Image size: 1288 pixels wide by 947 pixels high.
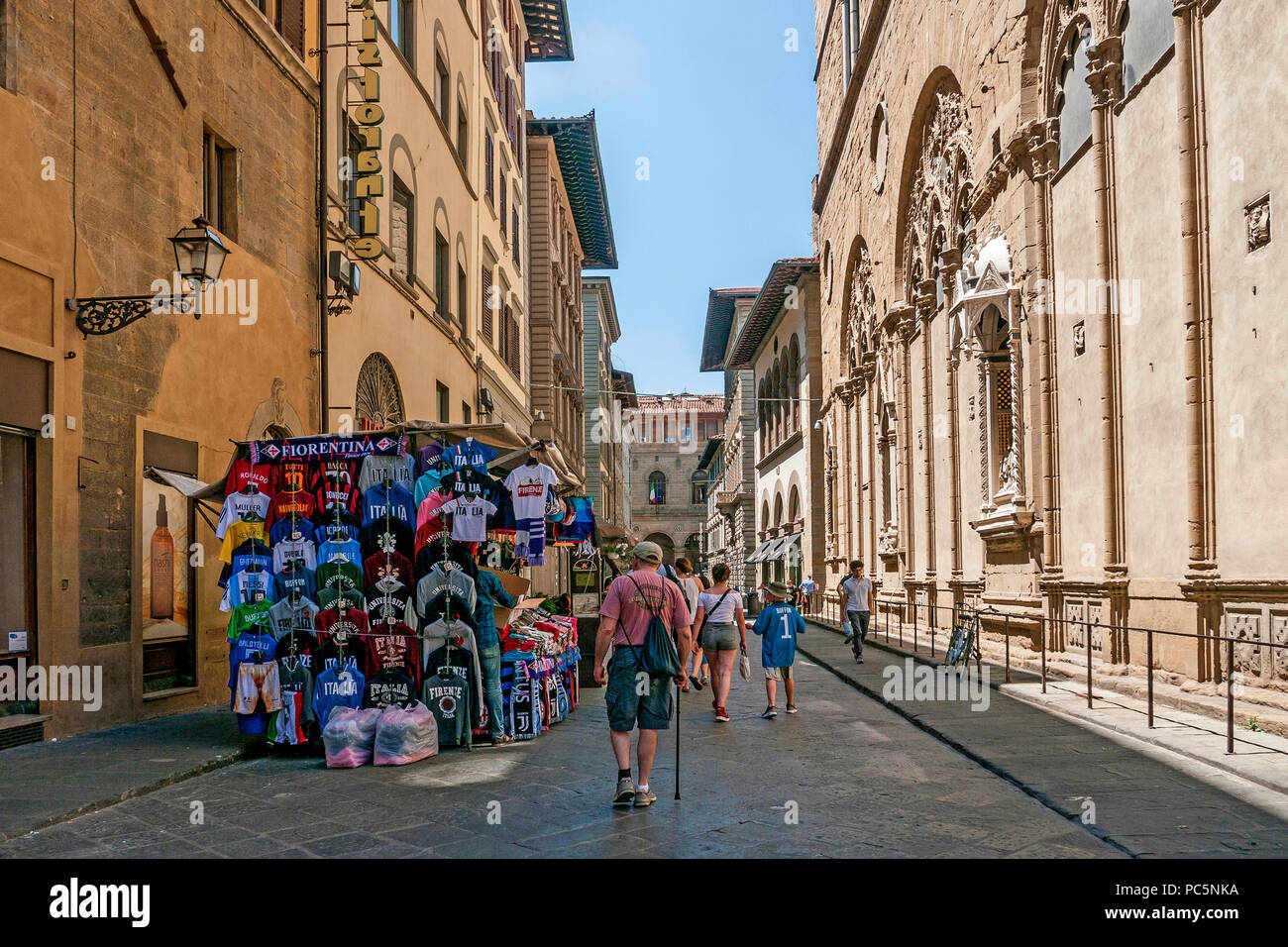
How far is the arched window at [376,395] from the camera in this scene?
17.4 metres

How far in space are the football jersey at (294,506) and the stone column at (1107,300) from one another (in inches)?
335

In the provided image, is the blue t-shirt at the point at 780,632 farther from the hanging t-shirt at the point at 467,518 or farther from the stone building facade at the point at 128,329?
the stone building facade at the point at 128,329

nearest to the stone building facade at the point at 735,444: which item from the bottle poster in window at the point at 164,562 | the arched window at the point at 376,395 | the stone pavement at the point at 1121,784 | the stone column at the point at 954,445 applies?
the stone column at the point at 954,445

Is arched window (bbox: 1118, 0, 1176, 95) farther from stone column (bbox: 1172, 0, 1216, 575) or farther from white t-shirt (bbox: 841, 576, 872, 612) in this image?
white t-shirt (bbox: 841, 576, 872, 612)

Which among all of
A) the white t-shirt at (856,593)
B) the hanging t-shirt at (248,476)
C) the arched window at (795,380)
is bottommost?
the white t-shirt at (856,593)

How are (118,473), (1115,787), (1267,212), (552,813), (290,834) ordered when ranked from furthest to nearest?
(118,473) → (1267,212) → (1115,787) → (552,813) → (290,834)

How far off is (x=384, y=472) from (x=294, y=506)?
84 cm

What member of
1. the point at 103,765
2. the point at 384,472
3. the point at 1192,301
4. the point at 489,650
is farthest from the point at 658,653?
the point at 1192,301

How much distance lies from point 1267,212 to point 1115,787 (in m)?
5.00

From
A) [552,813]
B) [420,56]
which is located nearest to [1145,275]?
[552,813]

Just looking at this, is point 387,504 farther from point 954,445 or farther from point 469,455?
point 954,445

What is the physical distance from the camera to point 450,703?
9617 mm
